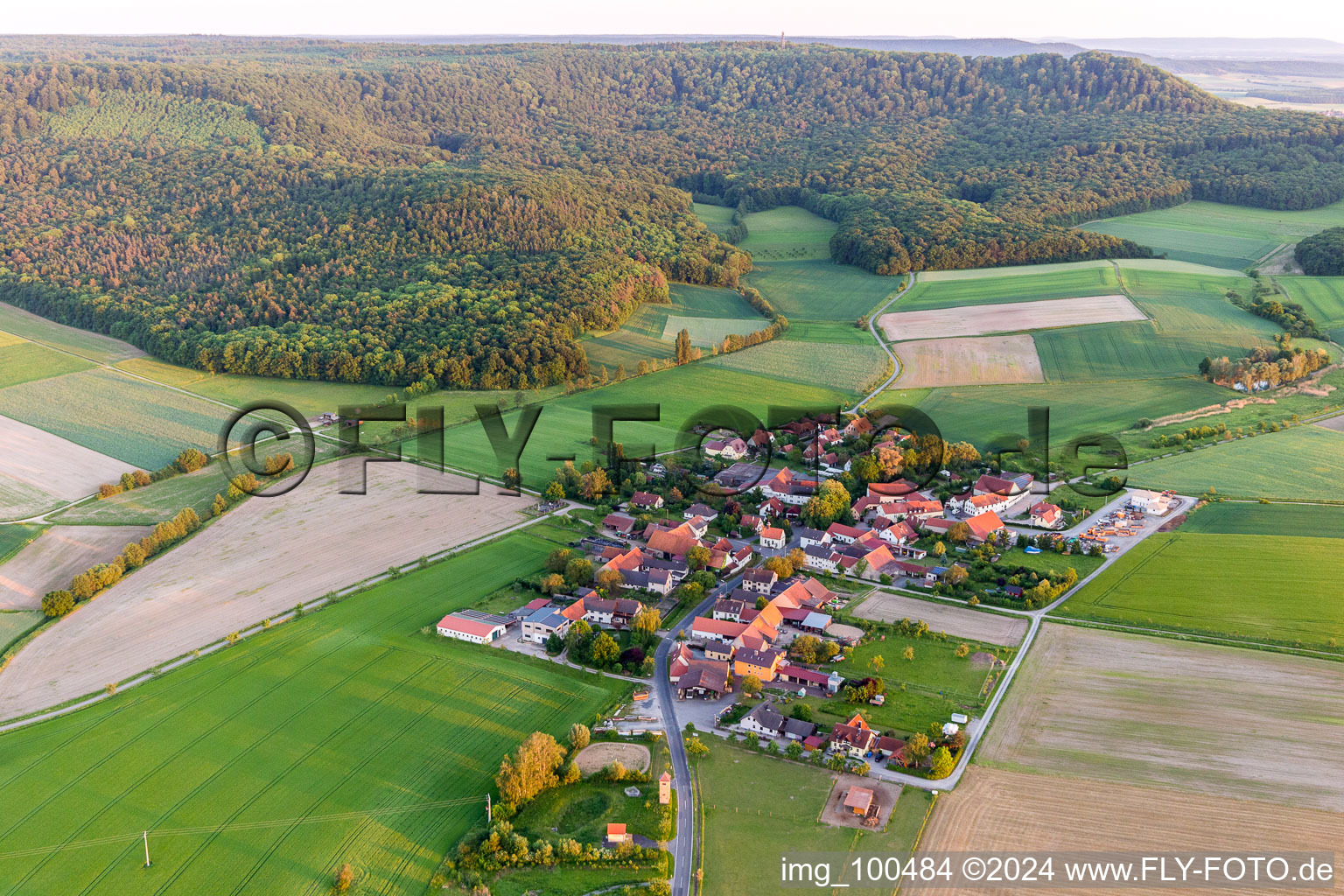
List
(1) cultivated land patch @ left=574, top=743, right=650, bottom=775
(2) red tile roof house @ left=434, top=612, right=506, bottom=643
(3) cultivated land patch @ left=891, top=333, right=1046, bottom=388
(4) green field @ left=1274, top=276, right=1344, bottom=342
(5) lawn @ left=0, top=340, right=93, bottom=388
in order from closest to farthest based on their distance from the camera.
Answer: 1. (1) cultivated land patch @ left=574, top=743, right=650, bottom=775
2. (2) red tile roof house @ left=434, top=612, right=506, bottom=643
3. (3) cultivated land patch @ left=891, top=333, right=1046, bottom=388
4. (5) lawn @ left=0, top=340, right=93, bottom=388
5. (4) green field @ left=1274, top=276, right=1344, bottom=342

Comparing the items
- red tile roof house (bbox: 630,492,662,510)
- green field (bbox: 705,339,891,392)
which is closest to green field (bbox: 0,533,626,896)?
red tile roof house (bbox: 630,492,662,510)

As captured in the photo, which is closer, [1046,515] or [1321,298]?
[1046,515]

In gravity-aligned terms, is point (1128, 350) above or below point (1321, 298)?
below

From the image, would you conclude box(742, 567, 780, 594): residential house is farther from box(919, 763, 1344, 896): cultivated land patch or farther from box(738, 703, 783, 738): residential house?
box(919, 763, 1344, 896): cultivated land patch

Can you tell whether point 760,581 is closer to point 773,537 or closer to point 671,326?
point 773,537

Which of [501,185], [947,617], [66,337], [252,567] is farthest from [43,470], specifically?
[501,185]

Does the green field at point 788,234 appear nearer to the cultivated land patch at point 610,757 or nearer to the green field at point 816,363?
the green field at point 816,363

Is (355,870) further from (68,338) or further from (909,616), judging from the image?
(68,338)

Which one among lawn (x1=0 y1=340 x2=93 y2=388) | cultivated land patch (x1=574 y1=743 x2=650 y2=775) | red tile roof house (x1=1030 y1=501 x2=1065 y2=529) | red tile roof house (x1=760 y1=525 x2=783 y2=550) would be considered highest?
red tile roof house (x1=1030 y1=501 x2=1065 y2=529)
